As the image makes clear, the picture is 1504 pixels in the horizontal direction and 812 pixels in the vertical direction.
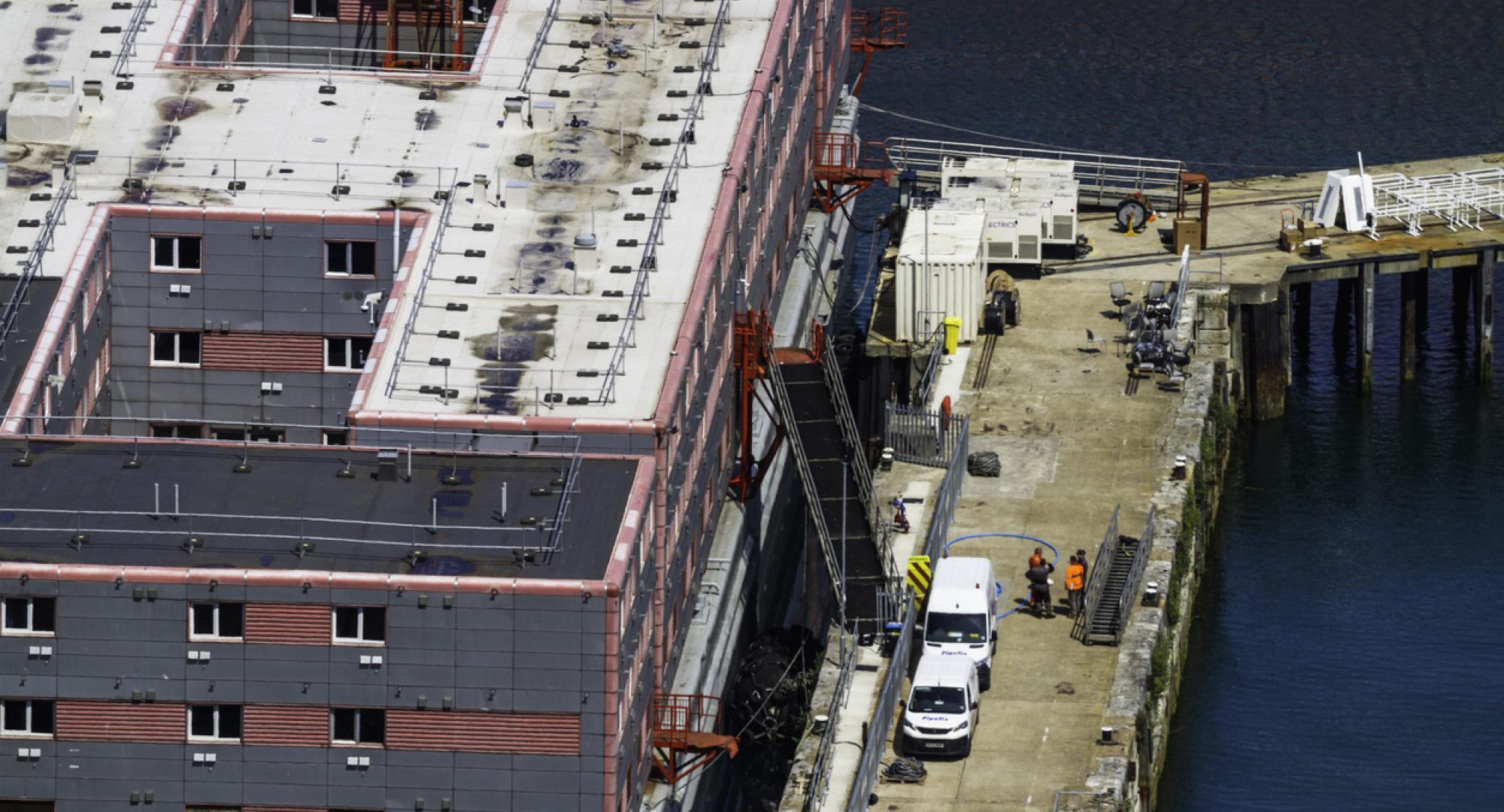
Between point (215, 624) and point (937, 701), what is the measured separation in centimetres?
2110

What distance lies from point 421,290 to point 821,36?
35.0 m

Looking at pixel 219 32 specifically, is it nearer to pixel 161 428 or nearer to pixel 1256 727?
pixel 161 428

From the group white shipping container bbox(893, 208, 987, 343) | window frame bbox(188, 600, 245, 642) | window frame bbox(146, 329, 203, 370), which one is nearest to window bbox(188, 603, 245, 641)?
window frame bbox(188, 600, 245, 642)

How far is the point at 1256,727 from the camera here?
409 ft

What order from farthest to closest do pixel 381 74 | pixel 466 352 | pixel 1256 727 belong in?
1. pixel 381 74
2. pixel 1256 727
3. pixel 466 352

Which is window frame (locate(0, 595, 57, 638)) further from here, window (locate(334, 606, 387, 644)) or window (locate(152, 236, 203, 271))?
window (locate(152, 236, 203, 271))

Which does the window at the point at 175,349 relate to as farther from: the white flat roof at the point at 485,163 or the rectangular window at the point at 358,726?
the rectangular window at the point at 358,726

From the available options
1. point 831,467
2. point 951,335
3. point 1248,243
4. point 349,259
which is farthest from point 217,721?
point 1248,243

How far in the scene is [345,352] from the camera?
123938 mm

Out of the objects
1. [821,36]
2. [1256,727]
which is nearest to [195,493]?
[1256,727]

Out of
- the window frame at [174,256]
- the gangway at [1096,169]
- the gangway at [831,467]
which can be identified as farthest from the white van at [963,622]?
the gangway at [1096,169]

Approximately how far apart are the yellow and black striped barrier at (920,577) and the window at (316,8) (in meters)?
42.1

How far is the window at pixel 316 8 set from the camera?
14962 cm

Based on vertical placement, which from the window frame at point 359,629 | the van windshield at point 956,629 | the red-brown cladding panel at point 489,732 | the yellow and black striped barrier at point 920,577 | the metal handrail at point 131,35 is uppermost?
the metal handrail at point 131,35
